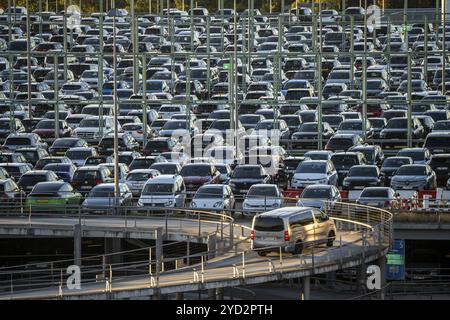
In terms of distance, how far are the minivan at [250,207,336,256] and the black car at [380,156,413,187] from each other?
1692 centimetres

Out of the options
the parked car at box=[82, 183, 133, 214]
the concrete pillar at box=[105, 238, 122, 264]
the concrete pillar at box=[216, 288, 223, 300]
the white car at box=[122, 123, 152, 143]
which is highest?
the white car at box=[122, 123, 152, 143]

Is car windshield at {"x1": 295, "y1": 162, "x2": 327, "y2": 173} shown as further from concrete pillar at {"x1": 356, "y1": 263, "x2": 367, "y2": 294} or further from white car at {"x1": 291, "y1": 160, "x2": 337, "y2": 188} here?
concrete pillar at {"x1": 356, "y1": 263, "x2": 367, "y2": 294}

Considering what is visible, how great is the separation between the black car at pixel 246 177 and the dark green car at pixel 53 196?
224 inches

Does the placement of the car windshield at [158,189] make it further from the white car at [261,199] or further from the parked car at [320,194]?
the parked car at [320,194]

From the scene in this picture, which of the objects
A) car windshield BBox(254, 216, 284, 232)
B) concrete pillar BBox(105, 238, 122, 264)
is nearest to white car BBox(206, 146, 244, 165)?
concrete pillar BBox(105, 238, 122, 264)

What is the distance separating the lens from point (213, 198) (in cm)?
5691

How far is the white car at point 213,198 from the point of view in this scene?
5662 centimetres

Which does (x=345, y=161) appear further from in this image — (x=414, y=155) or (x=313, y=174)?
(x=313, y=174)

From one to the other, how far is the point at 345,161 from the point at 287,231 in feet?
66.3

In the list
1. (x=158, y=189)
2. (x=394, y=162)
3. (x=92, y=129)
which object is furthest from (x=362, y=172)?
(x=92, y=129)

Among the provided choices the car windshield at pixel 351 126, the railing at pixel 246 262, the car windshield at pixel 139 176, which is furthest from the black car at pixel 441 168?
the railing at pixel 246 262

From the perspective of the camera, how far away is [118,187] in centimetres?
5738

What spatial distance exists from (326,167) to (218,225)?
10.9 m

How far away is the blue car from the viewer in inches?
2510
